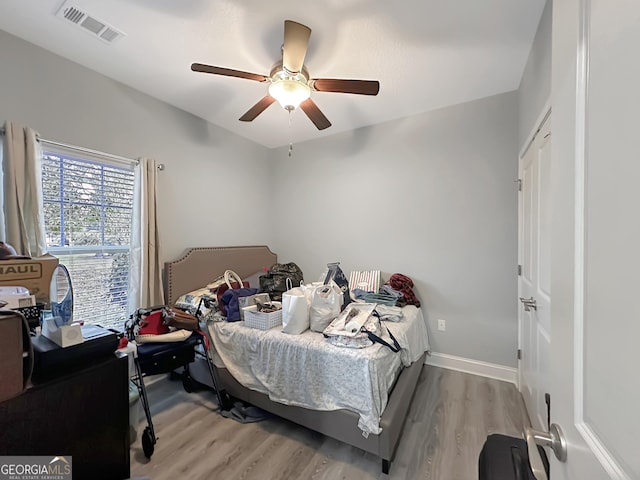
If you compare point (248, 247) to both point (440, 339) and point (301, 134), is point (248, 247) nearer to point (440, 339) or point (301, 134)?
point (301, 134)

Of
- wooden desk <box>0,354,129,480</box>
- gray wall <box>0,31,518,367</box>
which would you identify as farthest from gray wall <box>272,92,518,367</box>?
wooden desk <box>0,354,129,480</box>

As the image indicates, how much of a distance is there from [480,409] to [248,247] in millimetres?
2951

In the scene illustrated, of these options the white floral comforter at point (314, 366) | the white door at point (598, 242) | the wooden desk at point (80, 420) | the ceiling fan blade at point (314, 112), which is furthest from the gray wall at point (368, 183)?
the white door at point (598, 242)

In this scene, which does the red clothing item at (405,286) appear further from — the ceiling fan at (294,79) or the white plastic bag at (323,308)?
the ceiling fan at (294,79)

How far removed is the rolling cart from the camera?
170 centimetres

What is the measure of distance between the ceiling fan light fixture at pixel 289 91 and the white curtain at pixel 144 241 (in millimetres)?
1434

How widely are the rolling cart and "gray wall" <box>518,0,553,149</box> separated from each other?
287 cm

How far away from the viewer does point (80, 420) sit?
3.55ft

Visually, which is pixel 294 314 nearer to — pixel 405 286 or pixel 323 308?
pixel 323 308

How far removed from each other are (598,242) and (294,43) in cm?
178

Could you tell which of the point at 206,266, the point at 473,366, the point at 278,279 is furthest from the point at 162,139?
the point at 473,366

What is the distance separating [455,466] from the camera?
5.29 ft

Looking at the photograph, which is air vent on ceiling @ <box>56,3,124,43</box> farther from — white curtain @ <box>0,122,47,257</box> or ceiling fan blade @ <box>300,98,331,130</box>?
ceiling fan blade @ <box>300,98,331,130</box>

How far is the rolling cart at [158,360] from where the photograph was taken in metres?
1.70
